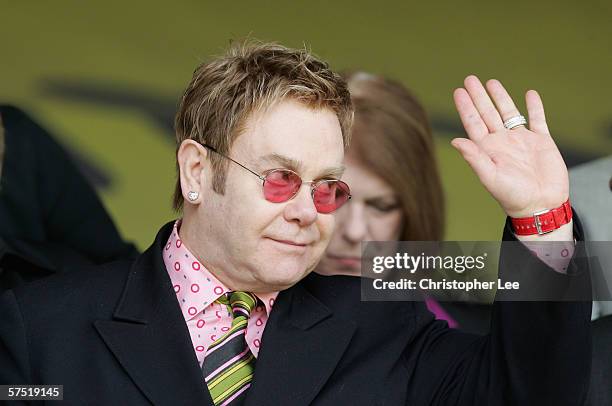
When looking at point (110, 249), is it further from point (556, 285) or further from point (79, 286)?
point (556, 285)

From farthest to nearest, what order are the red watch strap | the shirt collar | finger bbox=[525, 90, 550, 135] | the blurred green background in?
the blurred green background
the shirt collar
finger bbox=[525, 90, 550, 135]
the red watch strap

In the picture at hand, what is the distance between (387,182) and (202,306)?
4.65 ft

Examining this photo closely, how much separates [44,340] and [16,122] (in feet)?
5.42

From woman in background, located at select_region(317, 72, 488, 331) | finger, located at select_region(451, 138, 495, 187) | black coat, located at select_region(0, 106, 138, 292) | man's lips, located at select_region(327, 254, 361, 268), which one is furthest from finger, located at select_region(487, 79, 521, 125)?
black coat, located at select_region(0, 106, 138, 292)

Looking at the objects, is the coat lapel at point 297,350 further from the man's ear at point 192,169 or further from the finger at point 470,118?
the finger at point 470,118

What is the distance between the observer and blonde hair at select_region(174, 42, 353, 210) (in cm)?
276

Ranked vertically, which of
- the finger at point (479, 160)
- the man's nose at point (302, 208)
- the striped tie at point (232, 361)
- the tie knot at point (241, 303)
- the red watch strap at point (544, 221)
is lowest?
the striped tie at point (232, 361)

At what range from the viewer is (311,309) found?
9.61ft

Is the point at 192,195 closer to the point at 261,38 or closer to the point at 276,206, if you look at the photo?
the point at 276,206

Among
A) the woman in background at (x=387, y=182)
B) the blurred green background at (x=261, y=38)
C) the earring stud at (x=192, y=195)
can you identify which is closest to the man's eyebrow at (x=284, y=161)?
the earring stud at (x=192, y=195)

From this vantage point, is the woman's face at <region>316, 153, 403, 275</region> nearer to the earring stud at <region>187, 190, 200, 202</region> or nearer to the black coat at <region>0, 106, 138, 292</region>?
the black coat at <region>0, 106, 138, 292</region>

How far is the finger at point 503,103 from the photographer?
263cm

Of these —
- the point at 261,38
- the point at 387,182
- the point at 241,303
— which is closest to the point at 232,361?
the point at 241,303

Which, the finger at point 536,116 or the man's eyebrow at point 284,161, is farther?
the man's eyebrow at point 284,161
